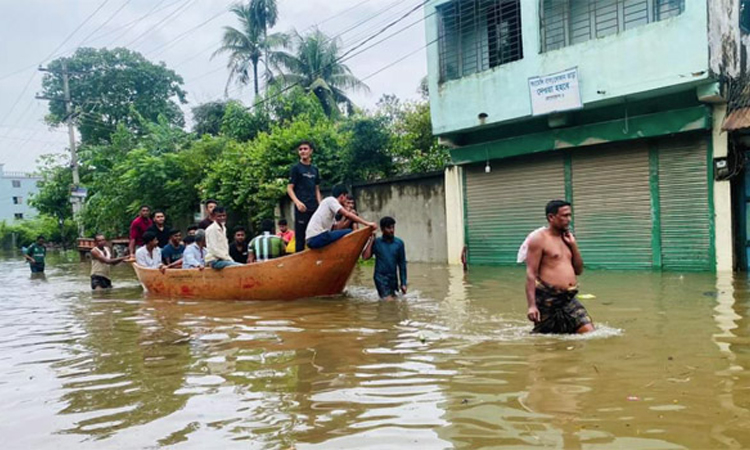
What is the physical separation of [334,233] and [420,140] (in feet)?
37.2

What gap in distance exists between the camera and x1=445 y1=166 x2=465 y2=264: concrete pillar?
14.8 metres

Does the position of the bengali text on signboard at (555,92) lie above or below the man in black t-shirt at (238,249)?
above

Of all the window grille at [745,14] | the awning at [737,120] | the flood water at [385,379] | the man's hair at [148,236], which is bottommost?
the flood water at [385,379]

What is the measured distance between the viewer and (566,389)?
3.83m

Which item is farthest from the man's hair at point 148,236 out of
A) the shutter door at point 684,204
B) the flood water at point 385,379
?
the shutter door at point 684,204

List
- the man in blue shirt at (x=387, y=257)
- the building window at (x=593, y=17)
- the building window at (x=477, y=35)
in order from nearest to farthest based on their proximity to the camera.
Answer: the man in blue shirt at (x=387, y=257)
the building window at (x=593, y=17)
the building window at (x=477, y=35)

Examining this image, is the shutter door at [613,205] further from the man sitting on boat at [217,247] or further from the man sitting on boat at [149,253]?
the man sitting on boat at [149,253]

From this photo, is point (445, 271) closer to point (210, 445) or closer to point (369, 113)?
point (369, 113)

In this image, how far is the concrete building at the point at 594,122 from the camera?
34.2 ft

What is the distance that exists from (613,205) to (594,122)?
5.62ft

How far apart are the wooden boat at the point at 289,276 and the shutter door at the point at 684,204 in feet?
20.7

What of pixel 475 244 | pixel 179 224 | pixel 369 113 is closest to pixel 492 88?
pixel 475 244

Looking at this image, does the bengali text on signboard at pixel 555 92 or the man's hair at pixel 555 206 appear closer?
the man's hair at pixel 555 206

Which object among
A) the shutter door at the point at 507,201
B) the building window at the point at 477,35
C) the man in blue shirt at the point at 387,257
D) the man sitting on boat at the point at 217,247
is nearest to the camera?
the man in blue shirt at the point at 387,257
